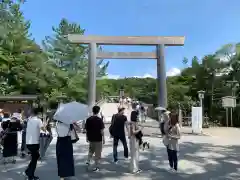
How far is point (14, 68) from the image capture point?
2539 cm

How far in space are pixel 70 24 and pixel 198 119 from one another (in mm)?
28767

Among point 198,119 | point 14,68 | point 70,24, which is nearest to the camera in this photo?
point 198,119

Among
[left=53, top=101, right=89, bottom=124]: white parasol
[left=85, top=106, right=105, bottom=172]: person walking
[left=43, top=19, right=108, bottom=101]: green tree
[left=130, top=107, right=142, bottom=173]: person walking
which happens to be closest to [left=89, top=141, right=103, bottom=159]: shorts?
[left=85, top=106, right=105, bottom=172]: person walking

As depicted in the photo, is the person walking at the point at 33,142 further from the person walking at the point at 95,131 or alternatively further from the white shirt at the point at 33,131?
the person walking at the point at 95,131

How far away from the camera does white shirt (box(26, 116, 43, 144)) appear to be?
19.8 feet

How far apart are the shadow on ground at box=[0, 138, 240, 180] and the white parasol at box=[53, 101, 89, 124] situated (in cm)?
142

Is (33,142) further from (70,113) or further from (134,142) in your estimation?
(134,142)

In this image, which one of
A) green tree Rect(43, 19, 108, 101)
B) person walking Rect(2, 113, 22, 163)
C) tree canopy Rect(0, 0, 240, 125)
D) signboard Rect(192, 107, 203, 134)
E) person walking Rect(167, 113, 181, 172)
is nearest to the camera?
person walking Rect(167, 113, 181, 172)

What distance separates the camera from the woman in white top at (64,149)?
5.74 meters

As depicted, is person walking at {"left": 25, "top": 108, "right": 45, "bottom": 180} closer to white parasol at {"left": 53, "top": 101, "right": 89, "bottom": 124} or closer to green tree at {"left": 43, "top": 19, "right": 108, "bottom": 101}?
white parasol at {"left": 53, "top": 101, "right": 89, "bottom": 124}

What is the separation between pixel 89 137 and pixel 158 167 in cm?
193

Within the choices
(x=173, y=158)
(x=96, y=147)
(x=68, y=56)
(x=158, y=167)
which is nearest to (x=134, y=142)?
(x=96, y=147)

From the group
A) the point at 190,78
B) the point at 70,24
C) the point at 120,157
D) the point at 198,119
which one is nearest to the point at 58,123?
the point at 120,157

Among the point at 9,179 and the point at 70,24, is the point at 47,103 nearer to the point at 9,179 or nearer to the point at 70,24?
the point at 70,24
